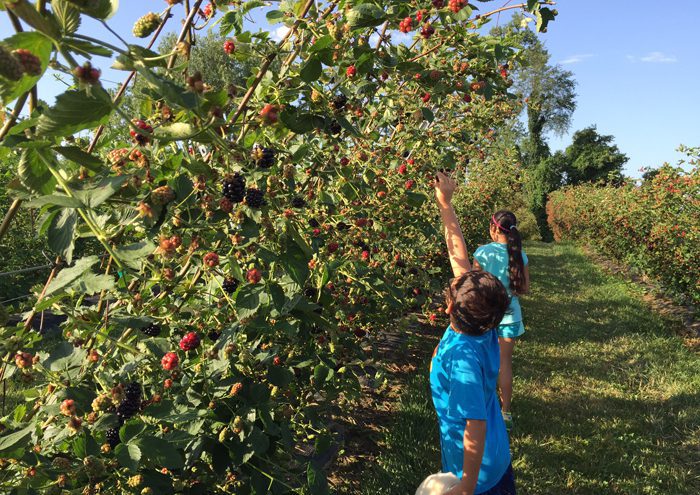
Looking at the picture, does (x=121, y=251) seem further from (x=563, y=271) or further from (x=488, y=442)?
(x=563, y=271)

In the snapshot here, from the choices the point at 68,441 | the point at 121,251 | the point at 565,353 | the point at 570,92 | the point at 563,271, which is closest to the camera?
the point at 121,251

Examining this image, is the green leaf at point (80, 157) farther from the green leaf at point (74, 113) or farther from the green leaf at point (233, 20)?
the green leaf at point (233, 20)

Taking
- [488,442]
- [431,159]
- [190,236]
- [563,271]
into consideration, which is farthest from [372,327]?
[563,271]

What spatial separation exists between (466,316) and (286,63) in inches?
39.1

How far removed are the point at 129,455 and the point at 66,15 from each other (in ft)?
2.85

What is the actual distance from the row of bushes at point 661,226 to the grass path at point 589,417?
1141 mm

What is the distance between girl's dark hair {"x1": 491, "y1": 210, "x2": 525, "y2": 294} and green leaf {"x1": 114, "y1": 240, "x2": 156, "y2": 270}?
2.89 m

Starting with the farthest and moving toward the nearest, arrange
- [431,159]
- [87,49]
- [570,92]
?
1. [570,92]
2. [431,159]
3. [87,49]

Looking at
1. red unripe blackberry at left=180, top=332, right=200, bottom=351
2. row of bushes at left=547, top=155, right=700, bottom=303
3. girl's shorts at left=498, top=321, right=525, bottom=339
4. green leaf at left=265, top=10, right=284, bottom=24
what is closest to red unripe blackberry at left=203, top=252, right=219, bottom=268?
red unripe blackberry at left=180, top=332, right=200, bottom=351

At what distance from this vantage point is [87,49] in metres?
0.64

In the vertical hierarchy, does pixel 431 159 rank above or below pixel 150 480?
above

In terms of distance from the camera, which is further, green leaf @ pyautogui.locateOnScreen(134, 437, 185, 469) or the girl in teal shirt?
the girl in teal shirt

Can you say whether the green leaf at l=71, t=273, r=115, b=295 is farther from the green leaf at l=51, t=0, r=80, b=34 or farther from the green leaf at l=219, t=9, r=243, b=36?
the green leaf at l=219, t=9, r=243, b=36

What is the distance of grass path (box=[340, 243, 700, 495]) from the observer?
Result: 2.81m
